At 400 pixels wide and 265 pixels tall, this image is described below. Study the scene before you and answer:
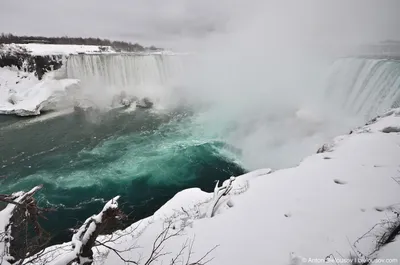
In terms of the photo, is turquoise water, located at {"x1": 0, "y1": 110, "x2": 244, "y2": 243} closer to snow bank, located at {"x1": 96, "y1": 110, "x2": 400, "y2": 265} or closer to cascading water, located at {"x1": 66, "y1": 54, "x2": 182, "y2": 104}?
snow bank, located at {"x1": 96, "y1": 110, "x2": 400, "y2": 265}

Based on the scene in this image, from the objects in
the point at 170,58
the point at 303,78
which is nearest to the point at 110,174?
the point at 303,78

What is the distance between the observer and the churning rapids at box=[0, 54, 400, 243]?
10.7m

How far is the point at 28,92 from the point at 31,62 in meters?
4.38

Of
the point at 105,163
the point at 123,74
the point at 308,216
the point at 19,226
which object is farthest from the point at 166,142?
the point at 123,74

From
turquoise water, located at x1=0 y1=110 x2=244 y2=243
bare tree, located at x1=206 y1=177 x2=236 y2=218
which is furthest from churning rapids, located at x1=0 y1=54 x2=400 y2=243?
bare tree, located at x1=206 y1=177 x2=236 y2=218

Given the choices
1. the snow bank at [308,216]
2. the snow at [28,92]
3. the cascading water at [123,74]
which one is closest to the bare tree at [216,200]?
the snow bank at [308,216]

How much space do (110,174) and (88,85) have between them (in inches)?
707

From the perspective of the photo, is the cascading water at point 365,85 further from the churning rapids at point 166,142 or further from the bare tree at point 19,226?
the bare tree at point 19,226

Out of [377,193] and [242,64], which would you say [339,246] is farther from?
[242,64]

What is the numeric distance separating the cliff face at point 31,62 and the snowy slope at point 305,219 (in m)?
27.1

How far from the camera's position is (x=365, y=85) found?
15172 millimetres

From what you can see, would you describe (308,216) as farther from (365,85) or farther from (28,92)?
(28,92)

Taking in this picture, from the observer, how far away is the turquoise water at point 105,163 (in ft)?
32.6

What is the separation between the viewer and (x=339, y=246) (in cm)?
310
